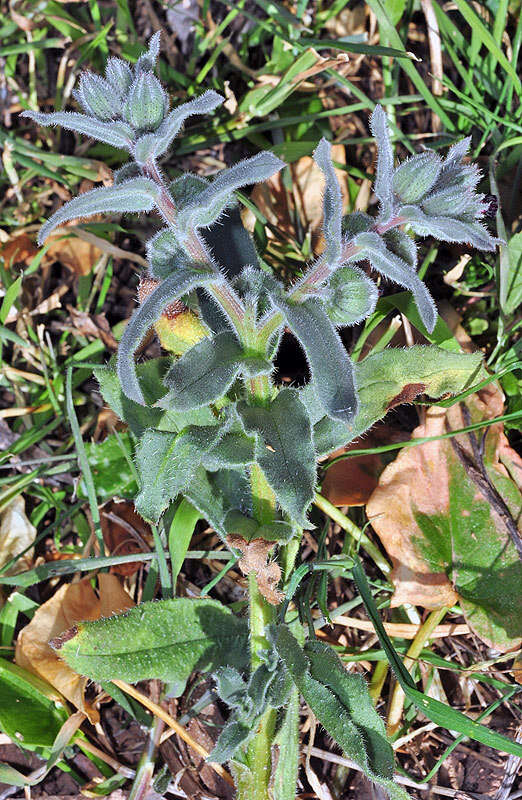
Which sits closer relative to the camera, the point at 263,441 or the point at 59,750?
the point at 263,441

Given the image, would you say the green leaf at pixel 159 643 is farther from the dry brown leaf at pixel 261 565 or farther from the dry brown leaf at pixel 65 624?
the dry brown leaf at pixel 65 624

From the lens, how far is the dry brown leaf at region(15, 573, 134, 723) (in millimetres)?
3230

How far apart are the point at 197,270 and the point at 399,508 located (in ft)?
4.37

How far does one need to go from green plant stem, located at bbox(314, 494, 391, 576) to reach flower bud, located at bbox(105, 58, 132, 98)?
167 centimetres

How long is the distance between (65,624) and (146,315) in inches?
62.8

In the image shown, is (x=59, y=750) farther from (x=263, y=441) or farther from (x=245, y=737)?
(x=263, y=441)

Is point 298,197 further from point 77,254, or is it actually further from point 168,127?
point 168,127

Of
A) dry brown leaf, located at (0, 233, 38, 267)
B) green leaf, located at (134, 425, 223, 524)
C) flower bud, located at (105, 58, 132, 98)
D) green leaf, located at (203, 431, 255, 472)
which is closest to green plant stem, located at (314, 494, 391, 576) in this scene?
green leaf, located at (203, 431, 255, 472)

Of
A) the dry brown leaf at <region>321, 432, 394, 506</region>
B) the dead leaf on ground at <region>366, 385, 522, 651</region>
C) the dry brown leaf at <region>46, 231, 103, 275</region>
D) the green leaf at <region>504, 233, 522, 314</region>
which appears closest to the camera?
the dead leaf on ground at <region>366, 385, 522, 651</region>

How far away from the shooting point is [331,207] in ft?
7.59

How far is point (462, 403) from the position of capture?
3.39 meters

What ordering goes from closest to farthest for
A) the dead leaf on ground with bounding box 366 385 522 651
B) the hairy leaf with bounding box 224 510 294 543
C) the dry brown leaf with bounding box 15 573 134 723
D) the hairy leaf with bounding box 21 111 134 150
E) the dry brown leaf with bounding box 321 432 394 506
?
the hairy leaf with bounding box 21 111 134 150
the hairy leaf with bounding box 224 510 294 543
the dead leaf on ground with bounding box 366 385 522 651
the dry brown leaf with bounding box 15 573 134 723
the dry brown leaf with bounding box 321 432 394 506

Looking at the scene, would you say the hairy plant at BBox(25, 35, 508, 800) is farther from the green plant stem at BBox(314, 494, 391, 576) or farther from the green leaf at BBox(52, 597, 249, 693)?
the green plant stem at BBox(314, 494, 391, 576)

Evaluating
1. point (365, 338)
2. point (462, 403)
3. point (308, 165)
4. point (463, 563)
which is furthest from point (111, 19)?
point (463, 563)
